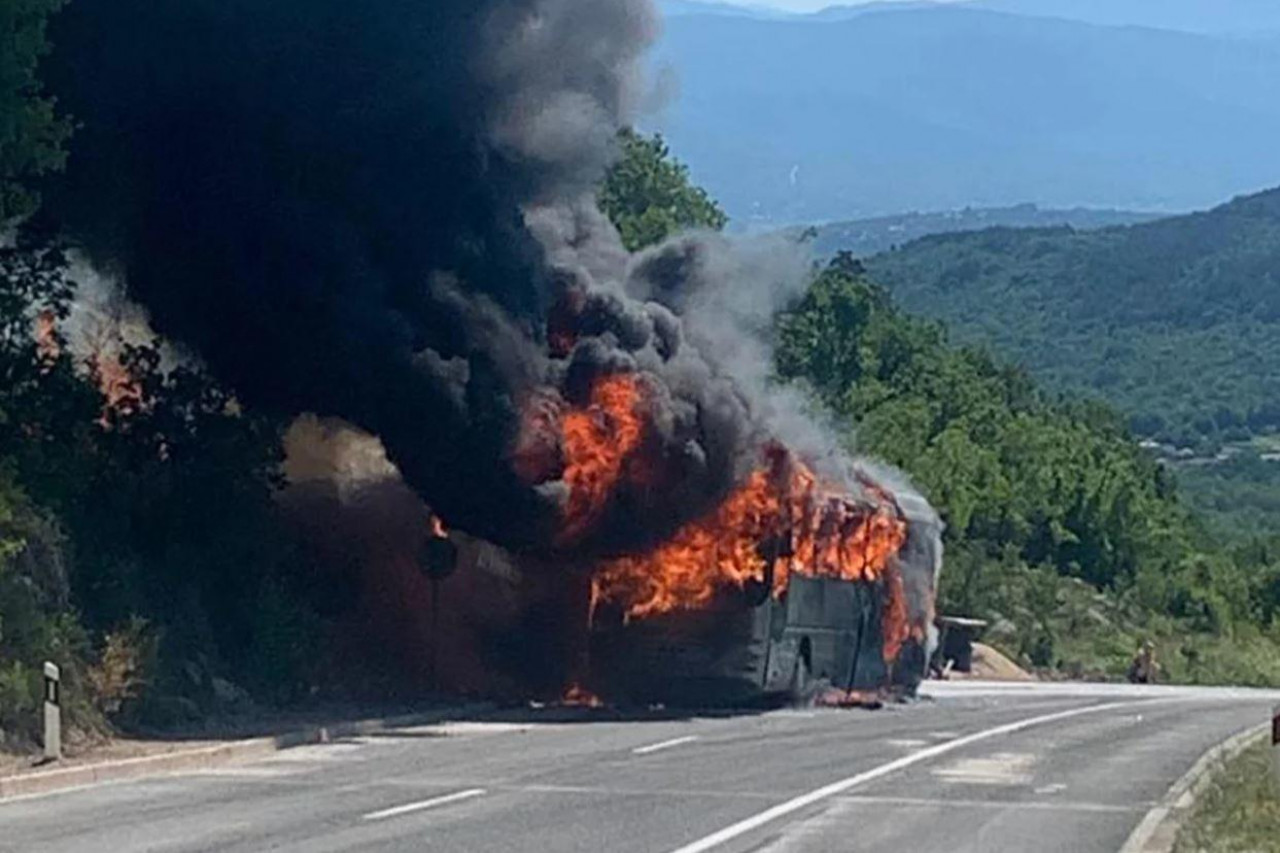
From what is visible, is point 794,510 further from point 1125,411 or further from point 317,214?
point 1125,411

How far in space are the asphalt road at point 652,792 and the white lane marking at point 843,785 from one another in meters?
0.05

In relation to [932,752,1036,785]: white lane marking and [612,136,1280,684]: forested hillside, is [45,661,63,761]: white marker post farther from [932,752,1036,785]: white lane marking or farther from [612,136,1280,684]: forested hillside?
[612,136,1280,684]: forested hillside

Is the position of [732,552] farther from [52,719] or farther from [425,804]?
[425,804]

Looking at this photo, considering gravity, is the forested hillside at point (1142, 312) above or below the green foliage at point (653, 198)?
above

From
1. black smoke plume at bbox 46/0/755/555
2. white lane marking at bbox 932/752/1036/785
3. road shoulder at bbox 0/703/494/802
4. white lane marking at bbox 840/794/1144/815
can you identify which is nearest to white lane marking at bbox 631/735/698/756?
white lane marking at bbox 932/752/1036/785

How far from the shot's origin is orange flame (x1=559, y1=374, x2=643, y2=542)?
31.4 m

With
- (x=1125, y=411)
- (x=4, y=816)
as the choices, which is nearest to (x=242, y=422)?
(x=4, y=816)

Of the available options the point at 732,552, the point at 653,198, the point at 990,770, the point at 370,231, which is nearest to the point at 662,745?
the point at 990,770

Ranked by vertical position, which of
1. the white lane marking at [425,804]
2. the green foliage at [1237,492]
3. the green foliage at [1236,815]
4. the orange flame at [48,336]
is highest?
the green foliage at [1237,492]

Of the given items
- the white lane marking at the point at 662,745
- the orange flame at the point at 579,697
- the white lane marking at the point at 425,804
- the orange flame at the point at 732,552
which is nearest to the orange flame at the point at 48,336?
the orange flame at the point at 732,552

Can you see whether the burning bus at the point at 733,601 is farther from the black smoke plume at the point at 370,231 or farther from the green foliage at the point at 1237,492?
the green foliage at the point at 1237,492

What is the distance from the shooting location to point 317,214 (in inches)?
1199

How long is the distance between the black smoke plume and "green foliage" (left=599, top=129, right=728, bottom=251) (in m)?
32.4

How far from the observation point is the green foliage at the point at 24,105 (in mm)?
25297
